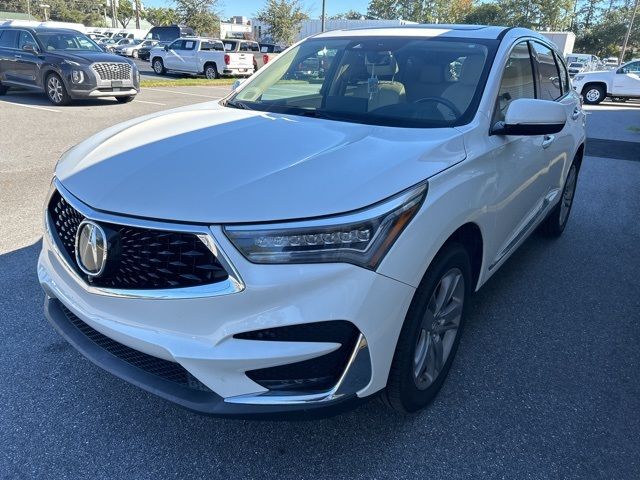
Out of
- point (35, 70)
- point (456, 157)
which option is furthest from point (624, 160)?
point (35, 70)

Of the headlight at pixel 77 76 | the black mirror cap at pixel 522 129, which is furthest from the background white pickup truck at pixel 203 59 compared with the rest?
the black mirror cap at pixel 522 129

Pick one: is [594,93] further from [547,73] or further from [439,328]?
[439,328]

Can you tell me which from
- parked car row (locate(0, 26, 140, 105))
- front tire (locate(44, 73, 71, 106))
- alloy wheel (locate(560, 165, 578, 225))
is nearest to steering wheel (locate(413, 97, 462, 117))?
alloy wheel (locate(560, 165, 578, 225))

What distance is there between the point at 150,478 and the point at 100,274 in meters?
0.86

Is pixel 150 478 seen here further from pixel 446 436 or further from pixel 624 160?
pixel 624 160

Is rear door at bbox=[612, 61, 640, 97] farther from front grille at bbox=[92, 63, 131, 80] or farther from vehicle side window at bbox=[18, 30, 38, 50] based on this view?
vehicle side window at bbox=[18, 30, 38, 50]

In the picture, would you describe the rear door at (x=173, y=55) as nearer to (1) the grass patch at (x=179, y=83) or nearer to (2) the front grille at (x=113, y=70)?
(1) the grass patch at (x=179, y=83)

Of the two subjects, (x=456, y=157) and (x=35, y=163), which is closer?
(x=456, y=157)

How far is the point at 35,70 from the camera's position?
1210cm

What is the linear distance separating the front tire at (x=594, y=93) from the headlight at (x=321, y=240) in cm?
2162

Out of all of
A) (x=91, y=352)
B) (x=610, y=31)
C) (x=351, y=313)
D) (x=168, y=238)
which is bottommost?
(x=91, y=352)

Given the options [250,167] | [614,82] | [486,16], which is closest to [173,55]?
[614,82]

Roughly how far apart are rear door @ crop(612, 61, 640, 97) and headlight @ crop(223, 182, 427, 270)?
70.9ft

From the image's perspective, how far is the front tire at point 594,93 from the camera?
20000mm
